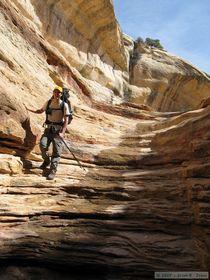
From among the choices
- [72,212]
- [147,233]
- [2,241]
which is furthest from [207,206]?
[2,241]

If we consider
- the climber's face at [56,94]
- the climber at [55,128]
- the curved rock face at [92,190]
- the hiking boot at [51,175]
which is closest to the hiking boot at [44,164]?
the climber at [55,128]

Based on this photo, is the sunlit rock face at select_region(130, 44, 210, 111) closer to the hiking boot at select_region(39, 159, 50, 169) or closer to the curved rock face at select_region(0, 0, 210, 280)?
the curved rock face at select_region(0, 0, 210, 280)

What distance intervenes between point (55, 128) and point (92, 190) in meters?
2.60

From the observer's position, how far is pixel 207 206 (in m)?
10.2

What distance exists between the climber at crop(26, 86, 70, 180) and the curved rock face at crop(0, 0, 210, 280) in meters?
0.43

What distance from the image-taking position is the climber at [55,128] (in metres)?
12.5

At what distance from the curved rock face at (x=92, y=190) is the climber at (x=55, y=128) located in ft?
1.41

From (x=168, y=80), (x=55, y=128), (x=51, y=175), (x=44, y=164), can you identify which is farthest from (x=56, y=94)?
(x=168, y=80)

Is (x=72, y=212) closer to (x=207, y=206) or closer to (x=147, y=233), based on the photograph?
(x=147, y=233)

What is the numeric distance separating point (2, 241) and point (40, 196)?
2.18 metres

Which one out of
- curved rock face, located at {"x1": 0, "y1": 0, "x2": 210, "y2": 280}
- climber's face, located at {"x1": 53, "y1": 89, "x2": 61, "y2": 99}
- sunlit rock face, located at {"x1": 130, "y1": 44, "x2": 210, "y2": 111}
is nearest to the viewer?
curved rock face, located at {"x1": 0, "y1": 0, "x2": 210, "y2": 280}

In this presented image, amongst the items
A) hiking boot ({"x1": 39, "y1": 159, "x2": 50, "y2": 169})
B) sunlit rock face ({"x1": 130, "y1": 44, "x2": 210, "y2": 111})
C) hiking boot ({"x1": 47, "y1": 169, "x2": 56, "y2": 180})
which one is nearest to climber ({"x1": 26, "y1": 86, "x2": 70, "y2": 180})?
hiking boot ({"x1": 39, "y1": 159, "x2": 50, "y2": 169})

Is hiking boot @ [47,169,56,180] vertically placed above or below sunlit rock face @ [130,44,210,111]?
below

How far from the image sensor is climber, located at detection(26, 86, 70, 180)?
12469mm
